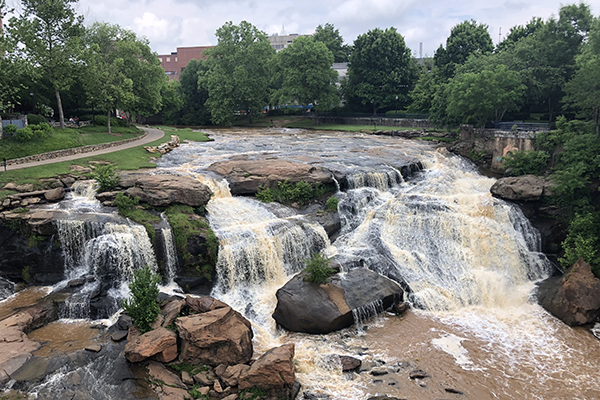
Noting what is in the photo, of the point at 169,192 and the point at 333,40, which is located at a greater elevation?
the point at 333,40

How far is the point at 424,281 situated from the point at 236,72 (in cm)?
4746

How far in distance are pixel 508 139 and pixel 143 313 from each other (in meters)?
27.3

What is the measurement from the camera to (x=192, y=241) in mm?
17219

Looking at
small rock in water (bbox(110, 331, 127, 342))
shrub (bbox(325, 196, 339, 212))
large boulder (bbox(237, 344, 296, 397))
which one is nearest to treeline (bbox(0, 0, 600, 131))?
shrub (bbox(325, 196, 339, 212))

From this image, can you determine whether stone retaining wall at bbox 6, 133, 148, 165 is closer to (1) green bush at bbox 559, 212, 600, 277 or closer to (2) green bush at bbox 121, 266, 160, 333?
(2) green bush at bbox 121, 266, 160, 333

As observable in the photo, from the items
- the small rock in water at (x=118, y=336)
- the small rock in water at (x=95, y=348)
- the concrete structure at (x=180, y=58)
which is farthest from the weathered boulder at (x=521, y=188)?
the concrete structure at (x=180, y=58)

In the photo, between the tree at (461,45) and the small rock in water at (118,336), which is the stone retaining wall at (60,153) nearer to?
the small rock in water at (118,336)

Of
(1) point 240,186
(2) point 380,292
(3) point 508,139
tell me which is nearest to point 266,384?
(2) point 380,292

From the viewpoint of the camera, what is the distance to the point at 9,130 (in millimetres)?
26203

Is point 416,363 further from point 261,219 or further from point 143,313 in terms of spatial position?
point 261,219

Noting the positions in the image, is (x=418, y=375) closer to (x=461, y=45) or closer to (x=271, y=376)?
(x=271, y=376)

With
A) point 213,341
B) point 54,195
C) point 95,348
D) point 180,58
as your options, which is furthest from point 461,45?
point 180,58

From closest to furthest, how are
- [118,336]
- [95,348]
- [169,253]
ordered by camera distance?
[95,348] < [118,336] < [169,253]

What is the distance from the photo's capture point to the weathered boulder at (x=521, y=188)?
21.2 m
